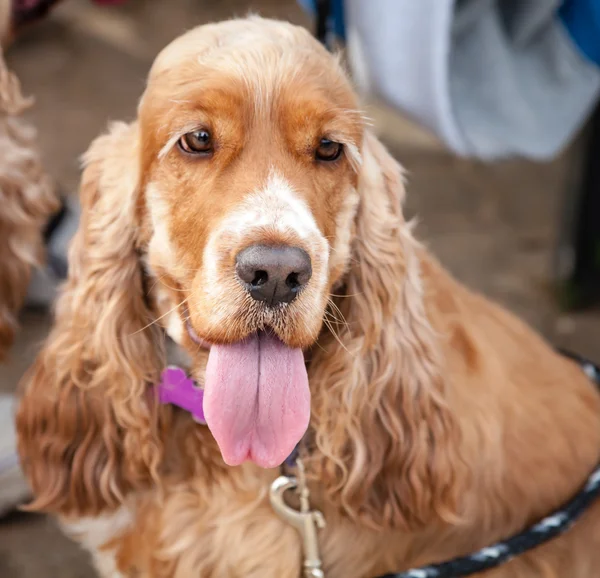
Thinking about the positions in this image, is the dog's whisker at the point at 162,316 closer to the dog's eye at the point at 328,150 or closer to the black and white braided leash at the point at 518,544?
the dog's eye at the point at 328,150

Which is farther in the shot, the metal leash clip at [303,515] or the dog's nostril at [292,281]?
the metal leash clip at [303,515]

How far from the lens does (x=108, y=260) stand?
1987 mm

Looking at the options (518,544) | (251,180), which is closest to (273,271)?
(251,180)

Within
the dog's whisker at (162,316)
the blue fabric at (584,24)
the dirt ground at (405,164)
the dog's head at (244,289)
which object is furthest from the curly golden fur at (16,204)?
the blue fabric at (584,24)

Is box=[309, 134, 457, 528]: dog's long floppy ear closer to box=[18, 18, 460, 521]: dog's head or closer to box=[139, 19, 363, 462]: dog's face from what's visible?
box=[18, 18, 460, 521]: dog's head

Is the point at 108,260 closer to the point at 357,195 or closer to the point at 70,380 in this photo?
the point at 70,380

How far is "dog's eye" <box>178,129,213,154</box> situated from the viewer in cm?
175

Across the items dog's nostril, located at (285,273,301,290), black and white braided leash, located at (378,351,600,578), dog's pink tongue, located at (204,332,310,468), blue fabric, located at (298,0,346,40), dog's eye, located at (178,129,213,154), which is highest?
dog's eye, located at (178,129,213,154)

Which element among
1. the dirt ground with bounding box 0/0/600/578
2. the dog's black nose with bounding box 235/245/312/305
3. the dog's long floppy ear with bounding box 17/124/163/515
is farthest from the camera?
the dirt ground with bounding box 0/0/600/578

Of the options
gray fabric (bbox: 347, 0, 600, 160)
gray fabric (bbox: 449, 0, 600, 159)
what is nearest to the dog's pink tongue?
gray fabric (bbox: 347, 0, 600, 160)

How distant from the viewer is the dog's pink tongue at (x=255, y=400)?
1.77 m

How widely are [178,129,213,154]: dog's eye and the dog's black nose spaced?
0.87 ft

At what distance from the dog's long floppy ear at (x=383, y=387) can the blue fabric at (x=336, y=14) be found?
4.59ft

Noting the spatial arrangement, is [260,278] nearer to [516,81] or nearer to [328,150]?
[328,150]
